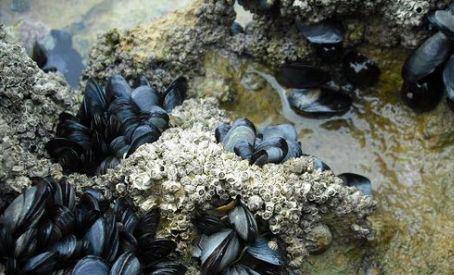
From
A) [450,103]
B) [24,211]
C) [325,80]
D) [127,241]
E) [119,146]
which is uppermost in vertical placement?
[24,211]

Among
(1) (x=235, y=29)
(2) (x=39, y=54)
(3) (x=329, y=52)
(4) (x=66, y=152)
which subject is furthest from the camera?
(2) (x=39, y=54)

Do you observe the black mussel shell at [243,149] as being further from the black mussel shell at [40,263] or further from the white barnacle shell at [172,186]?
the black mussel shell at [40,263]

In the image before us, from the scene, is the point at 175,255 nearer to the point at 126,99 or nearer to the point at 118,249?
the point at 118,249

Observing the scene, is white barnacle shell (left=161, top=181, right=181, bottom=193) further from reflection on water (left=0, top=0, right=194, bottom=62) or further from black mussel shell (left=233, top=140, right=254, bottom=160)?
reflection on water (left=0, top=0, right=194, bottom=62)

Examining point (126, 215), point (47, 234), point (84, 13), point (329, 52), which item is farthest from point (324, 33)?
point (84, 13)

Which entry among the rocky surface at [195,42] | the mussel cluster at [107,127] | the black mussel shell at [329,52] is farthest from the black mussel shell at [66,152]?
the black mussel shell at [329,52]

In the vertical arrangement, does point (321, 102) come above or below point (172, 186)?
below

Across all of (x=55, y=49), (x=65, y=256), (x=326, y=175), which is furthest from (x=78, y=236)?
(x=55, y=49)

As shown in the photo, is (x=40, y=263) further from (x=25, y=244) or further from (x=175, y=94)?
(x=175, y=94)
